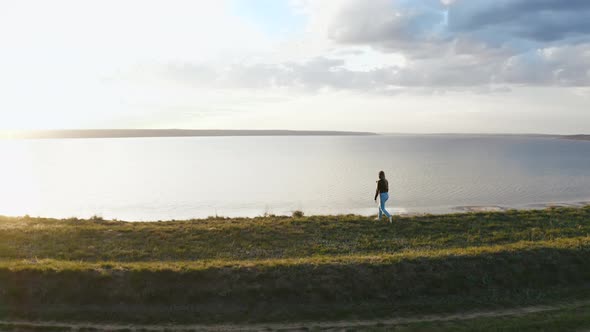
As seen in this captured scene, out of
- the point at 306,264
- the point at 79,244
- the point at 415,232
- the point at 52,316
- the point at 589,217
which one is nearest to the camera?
the point at 52,316

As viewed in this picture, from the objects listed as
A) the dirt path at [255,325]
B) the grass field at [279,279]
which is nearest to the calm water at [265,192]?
the grass field at [279,279]

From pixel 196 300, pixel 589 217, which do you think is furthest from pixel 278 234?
pixel 589 217

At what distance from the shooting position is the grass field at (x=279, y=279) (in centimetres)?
1155

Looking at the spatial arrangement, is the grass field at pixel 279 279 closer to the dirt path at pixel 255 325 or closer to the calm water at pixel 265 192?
the dirt path at pixel 255 325

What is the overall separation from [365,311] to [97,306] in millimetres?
6951

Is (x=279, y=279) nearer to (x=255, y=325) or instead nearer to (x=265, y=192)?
(x=255, y=325)

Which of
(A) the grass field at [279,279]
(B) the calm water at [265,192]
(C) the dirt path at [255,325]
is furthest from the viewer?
(B) the calm water at [265,192]

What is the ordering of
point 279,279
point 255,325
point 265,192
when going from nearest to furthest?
point 255,325 → point 279,279 → point 265,192

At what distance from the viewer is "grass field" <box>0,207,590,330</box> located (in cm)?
1155

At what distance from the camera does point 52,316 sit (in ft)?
36.9

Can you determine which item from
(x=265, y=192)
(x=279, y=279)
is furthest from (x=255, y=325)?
(x=265, y=192)

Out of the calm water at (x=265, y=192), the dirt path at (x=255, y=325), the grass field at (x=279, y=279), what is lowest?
the calm water at (x=265, y=192)

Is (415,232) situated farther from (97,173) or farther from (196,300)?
(97,173)

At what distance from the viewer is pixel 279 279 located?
41.1 ft
